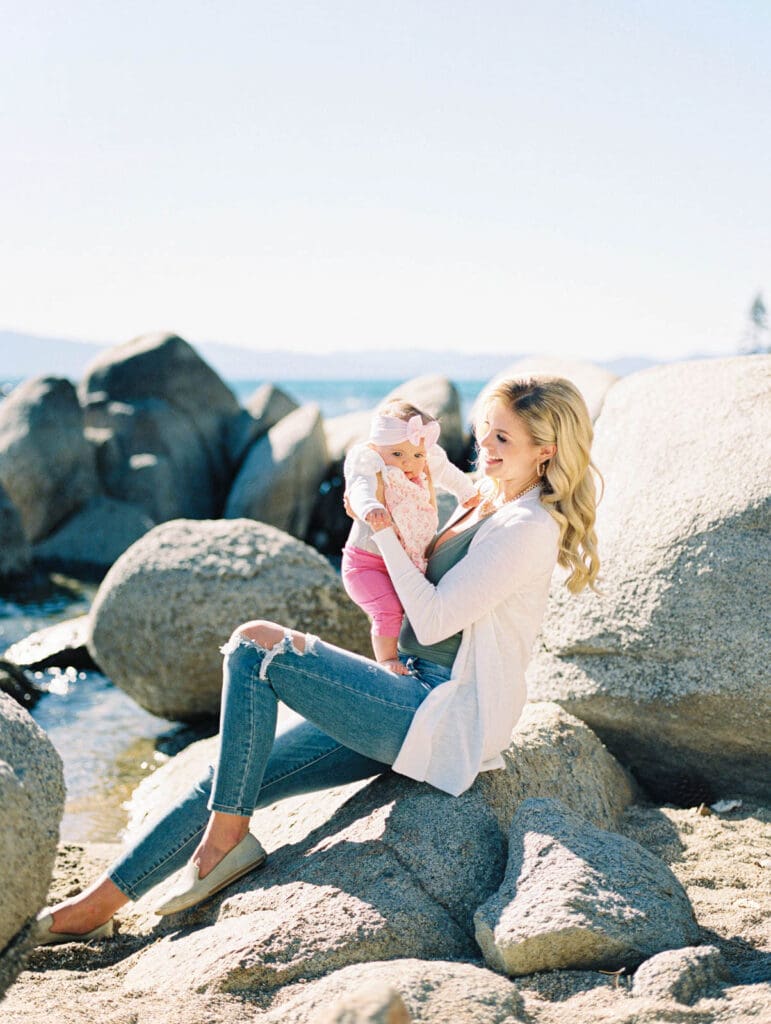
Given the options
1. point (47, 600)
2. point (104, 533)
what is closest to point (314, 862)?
point (47, 600)

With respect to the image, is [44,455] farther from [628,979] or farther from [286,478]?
[628,979]

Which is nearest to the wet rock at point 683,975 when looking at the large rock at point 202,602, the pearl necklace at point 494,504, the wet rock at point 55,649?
the pearl necklace at point 494,504

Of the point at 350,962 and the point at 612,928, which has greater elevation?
the point at 612,928

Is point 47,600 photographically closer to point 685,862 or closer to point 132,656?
point 132,656

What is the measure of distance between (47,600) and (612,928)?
1013 cm

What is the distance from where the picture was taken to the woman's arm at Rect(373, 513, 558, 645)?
3732mm

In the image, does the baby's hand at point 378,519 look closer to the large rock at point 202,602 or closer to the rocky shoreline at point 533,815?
the rocky shoreline at point 533,815

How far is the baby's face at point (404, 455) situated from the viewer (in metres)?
4.20

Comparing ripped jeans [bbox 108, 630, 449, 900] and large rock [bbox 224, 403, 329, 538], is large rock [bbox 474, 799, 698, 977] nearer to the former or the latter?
ripped jeans [bbox 108, 630, 449, 900]

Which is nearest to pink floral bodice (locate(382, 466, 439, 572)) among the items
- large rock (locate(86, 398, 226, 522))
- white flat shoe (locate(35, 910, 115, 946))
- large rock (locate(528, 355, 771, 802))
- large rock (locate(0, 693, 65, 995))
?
large rock (locate(528, 355, 771, 802))

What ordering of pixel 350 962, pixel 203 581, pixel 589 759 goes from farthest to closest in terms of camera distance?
pixel 203 581, pixel 589 759, pixel 350 962

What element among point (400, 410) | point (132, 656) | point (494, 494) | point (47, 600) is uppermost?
point (400, 410)

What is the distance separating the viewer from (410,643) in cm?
405

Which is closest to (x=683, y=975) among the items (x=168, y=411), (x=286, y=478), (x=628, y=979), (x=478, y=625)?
(x=628, y=979)
